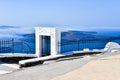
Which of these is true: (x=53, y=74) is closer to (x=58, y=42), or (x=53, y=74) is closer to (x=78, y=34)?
(x=58, y=42)

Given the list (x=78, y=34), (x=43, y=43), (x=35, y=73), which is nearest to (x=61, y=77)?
(x=35, y=73)

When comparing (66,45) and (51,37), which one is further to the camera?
(66,45)

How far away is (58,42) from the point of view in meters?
14.6

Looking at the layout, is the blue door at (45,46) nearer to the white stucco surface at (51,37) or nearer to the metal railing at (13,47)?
the white stucco surface at (51,37)

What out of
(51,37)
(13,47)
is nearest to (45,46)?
(51,37)

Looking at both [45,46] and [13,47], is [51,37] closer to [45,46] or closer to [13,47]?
[45,46]

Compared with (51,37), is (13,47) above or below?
below

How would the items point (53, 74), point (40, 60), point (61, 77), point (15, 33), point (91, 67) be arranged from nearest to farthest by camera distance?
1. point (61, 77)
2. point (53, 74)
3. point (91, 67)
4. point (40, 60)
5. point (15, 33)

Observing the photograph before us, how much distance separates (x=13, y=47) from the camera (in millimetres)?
16531

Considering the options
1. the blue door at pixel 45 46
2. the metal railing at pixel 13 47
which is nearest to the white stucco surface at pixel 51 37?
the blue door at pixel 45 46

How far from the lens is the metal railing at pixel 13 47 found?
652 inches

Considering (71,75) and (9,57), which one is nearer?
(71,75)

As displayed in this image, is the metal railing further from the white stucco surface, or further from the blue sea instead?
the white stucco surface

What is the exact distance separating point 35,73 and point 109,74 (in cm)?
212
